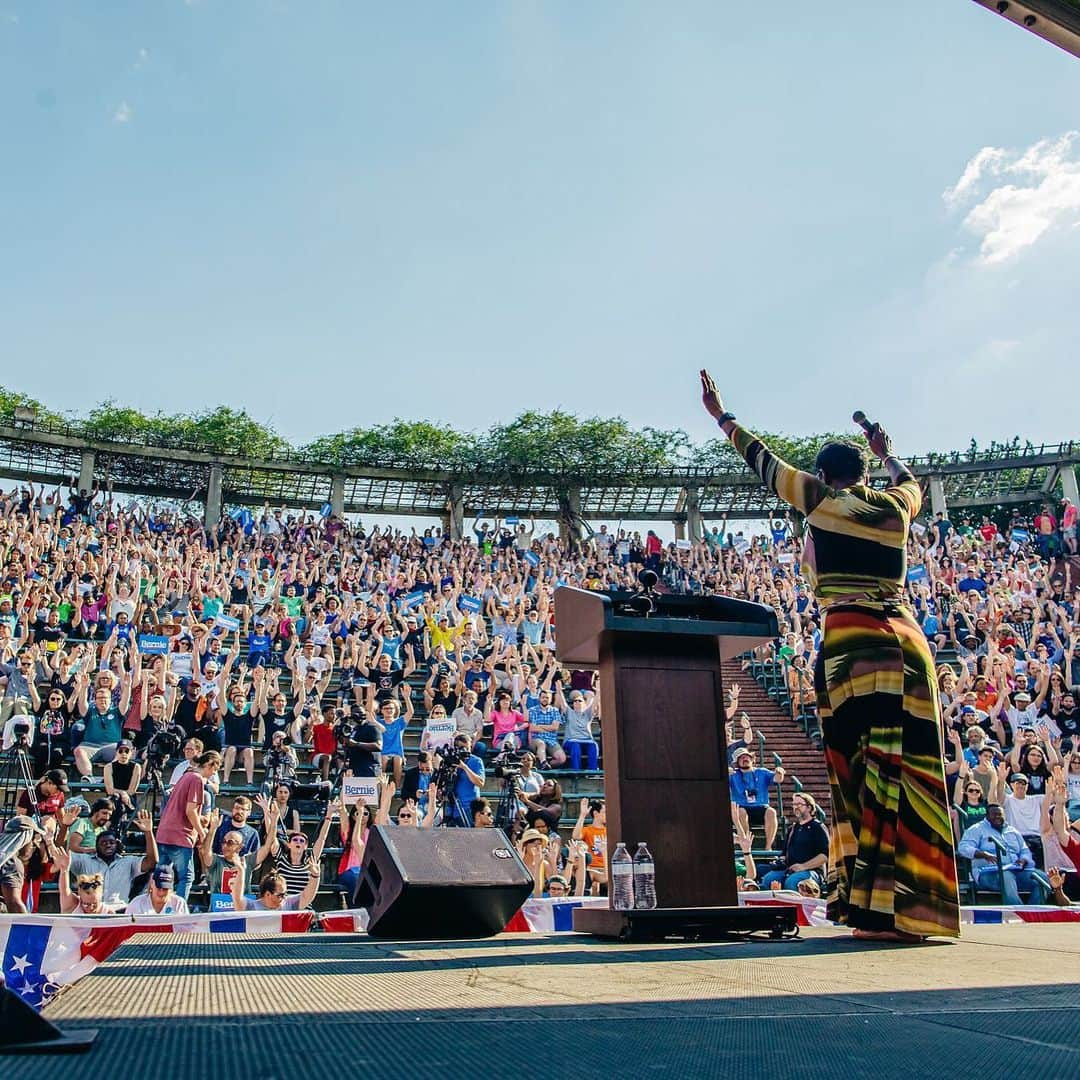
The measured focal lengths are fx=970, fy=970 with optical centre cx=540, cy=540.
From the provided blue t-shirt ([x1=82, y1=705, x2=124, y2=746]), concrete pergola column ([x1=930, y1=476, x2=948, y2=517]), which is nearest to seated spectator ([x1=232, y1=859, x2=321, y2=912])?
blue t-shirt ([x1=82, y1=705, x2=124, y2=746])

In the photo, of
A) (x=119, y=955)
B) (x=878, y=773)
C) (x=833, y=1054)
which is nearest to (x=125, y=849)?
(x=119, y=955)

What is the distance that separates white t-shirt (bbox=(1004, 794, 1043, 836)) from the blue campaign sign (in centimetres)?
940

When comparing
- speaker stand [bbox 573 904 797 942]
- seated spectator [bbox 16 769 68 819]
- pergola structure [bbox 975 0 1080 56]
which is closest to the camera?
pergola structure [bbox 975 0 1080 56]

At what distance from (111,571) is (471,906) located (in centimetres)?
1223

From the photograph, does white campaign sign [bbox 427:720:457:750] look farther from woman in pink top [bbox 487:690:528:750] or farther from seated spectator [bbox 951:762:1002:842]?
seated spectator [bbox 951:762:1002:842]

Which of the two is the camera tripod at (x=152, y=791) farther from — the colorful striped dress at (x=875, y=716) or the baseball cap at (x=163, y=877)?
the colorful striped dress at (x=875, y=716)

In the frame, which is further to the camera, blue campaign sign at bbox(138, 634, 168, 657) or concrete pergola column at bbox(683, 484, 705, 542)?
concrete pergola column at bbox(683, 484, 705, 542)

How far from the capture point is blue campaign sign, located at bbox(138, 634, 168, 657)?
11.5 metres

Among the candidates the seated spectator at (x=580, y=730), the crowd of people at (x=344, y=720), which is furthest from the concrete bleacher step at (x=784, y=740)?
the seated spectator at (x=580, y=730)

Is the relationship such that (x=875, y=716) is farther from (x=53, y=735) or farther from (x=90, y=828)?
(x=53, y=735)

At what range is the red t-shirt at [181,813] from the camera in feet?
25.2

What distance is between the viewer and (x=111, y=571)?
1468 centimetres

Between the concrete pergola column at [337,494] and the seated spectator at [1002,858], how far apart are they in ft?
75.8

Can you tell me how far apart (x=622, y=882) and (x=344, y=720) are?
767 cm
